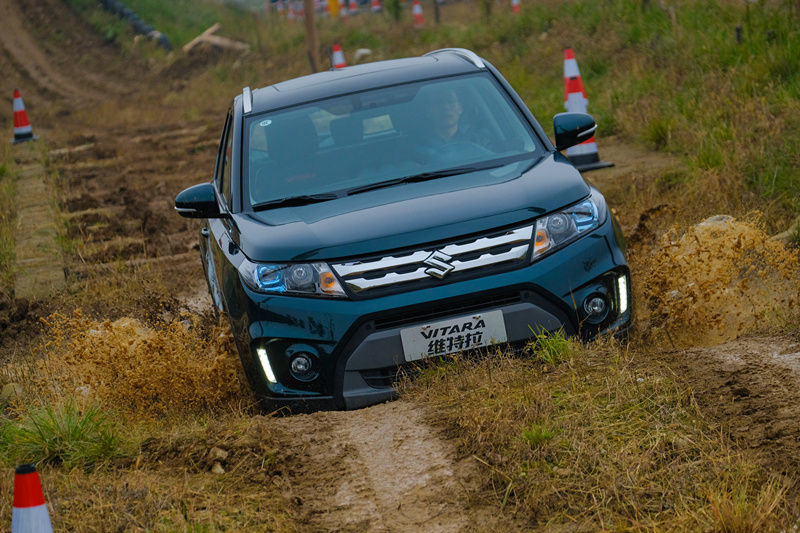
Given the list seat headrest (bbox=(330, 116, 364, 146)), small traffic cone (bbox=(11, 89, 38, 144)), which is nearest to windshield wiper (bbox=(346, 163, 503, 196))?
seat headrest (bbox=(330, 116, 364, 146))

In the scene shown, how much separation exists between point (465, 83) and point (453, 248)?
172cm

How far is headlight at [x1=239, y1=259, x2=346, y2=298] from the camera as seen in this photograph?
4262mm

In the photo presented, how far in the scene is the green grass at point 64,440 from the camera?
3908 millimetres

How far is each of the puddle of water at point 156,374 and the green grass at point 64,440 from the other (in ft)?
2.03

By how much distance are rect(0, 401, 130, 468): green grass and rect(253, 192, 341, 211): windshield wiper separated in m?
1.35

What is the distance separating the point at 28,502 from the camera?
2734mm

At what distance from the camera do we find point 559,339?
4.26 meters

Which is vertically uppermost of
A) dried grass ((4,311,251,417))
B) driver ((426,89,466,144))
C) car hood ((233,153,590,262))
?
driver ((426,89,466,144))

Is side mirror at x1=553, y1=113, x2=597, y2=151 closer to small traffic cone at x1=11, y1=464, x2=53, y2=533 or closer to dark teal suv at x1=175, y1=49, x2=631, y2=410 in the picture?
dark teal suv at x1=175, y1=49, x2=631, y2=410

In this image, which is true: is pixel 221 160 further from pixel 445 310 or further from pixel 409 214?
pixel 445 310

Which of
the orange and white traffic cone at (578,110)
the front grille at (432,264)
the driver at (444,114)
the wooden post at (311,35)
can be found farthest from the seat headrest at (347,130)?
the wooden post at (311,35)

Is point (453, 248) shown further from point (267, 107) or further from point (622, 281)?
point (267, 107)

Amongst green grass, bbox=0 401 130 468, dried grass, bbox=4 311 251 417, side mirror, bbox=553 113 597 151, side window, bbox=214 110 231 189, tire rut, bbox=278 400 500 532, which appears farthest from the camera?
side window, bbox=214 110 231 189

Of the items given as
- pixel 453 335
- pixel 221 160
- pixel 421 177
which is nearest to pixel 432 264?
pixel 453 335
